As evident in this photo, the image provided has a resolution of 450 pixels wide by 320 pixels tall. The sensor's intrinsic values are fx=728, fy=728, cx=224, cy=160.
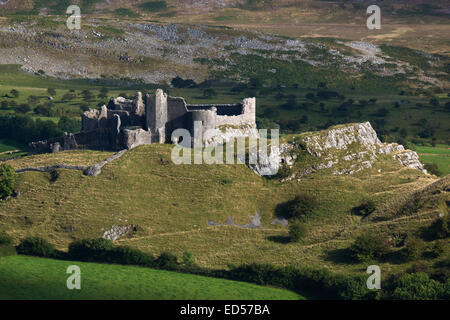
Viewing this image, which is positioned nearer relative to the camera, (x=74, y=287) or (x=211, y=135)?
(x=74, y=287)

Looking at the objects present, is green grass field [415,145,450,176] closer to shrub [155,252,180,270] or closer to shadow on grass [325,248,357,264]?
shadow on grass [325,248,357,264]

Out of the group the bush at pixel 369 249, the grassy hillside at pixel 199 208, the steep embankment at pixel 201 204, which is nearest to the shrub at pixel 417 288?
the grassy hillside at pixel 199 208

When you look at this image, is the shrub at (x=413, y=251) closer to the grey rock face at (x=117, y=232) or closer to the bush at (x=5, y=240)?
the grey rock face at (x=117, y=232)

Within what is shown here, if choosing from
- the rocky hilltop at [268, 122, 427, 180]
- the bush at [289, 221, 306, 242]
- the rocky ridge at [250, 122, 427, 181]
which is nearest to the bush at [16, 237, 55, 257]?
the bush at [289, 221, 306, 242]

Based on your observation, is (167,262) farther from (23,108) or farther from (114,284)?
(23,108)

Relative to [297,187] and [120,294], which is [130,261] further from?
[297,187]

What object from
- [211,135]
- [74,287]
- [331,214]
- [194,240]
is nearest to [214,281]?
[194,240]
